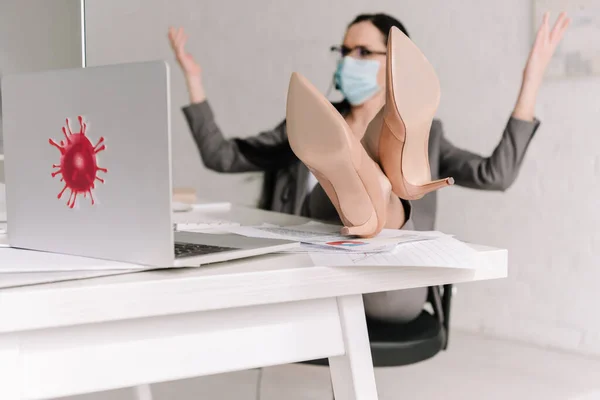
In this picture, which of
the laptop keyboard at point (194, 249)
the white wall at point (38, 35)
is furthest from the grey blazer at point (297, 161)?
the laptop keyboard at point (194, 249)

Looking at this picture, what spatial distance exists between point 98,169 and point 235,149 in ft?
5.97

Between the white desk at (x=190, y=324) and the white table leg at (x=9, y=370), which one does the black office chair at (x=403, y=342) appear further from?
the white table leg at (x=9, y=370)

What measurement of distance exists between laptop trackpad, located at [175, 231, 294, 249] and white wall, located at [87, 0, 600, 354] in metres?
1.91

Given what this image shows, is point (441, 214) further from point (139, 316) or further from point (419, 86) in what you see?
point (139, 316)

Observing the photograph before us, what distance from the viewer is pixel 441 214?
2.53 m

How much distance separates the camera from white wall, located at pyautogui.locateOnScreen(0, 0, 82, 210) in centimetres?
81

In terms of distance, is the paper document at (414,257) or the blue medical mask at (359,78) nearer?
the paper document at (414,257)

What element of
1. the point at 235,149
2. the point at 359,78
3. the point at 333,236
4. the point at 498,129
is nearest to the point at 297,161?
Answer: the point at 235,149

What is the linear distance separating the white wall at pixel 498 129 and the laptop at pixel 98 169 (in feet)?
6.35

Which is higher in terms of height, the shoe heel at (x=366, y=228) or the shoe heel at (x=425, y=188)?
the shoe heel at (x=425, y=188)

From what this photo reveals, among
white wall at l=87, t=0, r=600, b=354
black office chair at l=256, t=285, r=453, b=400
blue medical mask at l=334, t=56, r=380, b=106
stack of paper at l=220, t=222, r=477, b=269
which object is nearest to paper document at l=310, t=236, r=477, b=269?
stack of paper at l=220, t=222, r=477, b=269

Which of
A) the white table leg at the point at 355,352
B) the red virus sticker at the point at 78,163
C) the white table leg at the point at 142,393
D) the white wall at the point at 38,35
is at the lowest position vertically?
the white table leg at the point at 142,393

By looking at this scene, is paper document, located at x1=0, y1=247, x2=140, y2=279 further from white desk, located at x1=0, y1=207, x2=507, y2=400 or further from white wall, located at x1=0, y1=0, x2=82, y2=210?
white wall, located at x1=0, y1=0, x2=82, y2=210

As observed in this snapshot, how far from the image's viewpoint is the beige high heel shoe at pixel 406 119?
1.98 feet
